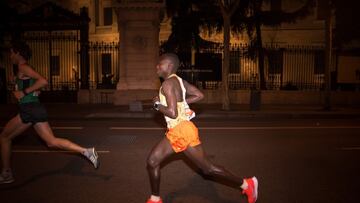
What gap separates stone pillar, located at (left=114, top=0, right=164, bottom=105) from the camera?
61.6ft

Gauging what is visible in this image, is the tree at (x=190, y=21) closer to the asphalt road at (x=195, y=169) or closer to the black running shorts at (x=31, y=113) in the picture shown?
the asphalt road at (x=195, y=169)

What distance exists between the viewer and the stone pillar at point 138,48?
1878cm

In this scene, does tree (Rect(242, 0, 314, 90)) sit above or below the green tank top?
above

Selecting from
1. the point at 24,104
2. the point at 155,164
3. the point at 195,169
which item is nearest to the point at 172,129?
the point at 155,164

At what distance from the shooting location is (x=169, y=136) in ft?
14.8

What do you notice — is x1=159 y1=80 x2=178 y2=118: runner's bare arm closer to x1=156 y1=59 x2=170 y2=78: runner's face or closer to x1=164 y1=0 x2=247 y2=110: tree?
x1=156 y1=59 x2=170 y2=78: runner's face

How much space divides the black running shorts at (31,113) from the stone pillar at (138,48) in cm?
1321

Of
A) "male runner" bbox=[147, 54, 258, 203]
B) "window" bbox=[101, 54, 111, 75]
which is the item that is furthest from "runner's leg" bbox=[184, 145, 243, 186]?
"window" bbox=[101, 54, 111, 75]

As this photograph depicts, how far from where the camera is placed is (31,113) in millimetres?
5438

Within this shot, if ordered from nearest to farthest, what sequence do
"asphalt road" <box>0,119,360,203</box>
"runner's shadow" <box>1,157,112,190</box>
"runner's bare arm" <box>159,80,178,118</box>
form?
1. "runner's bare arm" <box>159,80,178,118</box>
2. "asphalt road" <box>0,119,360,203</box>
3. "runner's shadow" <box>1,157,112,190</box>


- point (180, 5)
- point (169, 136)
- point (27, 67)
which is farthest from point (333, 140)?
point (180, 5)

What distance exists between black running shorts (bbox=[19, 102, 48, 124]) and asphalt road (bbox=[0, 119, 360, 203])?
958 mm

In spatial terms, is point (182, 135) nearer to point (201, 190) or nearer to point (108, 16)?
A: point (201, 190)

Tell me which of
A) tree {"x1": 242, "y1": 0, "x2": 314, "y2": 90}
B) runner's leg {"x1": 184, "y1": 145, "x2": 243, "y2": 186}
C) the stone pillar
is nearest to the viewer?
runner's leg {"x1": 184, "y1": 145, "x2": 243, "y2": 186}
